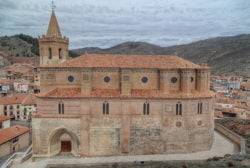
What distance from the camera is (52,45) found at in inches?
953

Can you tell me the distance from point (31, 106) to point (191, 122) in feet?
134

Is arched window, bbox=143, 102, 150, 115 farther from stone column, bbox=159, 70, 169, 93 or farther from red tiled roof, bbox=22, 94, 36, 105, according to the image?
red tiled roof, bbox=22, 94, 36, 105

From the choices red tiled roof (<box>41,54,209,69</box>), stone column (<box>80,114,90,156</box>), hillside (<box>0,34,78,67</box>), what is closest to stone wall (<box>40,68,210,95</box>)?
red tiled roof (<box>41,54,209,69</box>)

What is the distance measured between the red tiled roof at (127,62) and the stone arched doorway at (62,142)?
26.3 ft

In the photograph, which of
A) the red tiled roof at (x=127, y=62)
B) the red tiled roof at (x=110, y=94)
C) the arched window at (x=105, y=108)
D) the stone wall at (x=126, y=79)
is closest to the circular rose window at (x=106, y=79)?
the stone wall at (x=126, y=79)

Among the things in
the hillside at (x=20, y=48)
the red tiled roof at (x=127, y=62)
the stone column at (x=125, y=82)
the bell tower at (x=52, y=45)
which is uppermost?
the hillside at (x=20, y=48)

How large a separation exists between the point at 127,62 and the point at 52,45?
10469mm

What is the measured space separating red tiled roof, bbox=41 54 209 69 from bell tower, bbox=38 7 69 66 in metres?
3.14

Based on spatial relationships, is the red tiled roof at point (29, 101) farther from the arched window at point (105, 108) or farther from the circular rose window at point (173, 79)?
the circular rose window at point (173, 79)

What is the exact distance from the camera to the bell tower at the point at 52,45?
24.0 meters

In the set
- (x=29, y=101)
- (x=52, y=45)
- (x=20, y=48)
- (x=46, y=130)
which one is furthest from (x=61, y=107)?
(x=20, y=48)

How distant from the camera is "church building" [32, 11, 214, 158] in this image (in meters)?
21.0

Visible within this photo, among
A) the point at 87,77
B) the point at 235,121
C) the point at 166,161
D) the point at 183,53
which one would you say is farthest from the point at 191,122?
the point at 183,53

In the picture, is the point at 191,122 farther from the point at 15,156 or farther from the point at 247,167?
the point at 15,156
